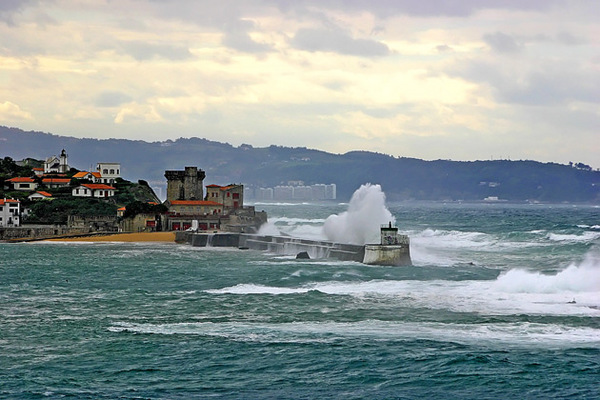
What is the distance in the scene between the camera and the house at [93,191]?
294 feet

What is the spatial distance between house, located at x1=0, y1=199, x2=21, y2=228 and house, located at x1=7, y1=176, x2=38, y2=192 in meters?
13.9

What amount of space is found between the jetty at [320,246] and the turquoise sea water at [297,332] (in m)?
1.65

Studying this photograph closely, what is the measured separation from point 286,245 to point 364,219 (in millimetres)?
9151

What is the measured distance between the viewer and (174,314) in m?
31.3

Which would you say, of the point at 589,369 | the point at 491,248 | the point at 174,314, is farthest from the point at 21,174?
the point at 589,369

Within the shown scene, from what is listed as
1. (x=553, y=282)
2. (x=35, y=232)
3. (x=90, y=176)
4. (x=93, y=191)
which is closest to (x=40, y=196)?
(x=93, y=191)

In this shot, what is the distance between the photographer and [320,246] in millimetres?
56688

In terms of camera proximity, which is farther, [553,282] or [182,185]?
A: [182,185]

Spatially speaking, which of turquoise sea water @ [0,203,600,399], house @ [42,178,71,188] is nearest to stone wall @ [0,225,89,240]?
house @ [42,178,71,188]

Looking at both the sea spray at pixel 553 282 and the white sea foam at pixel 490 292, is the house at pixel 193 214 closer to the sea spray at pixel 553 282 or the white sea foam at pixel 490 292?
the white sea foam at pixel 490 292

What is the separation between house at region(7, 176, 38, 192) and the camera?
92.2m

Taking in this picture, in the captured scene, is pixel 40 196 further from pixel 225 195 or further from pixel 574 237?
pixel 574 237

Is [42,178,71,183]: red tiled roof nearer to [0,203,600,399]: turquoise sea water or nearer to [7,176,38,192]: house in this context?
[7,176,38,192]: house

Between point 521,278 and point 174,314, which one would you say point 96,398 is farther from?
point 521,278
